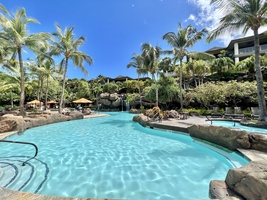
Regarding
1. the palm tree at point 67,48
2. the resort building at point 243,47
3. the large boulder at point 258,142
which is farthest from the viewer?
the resort building at point 243,47

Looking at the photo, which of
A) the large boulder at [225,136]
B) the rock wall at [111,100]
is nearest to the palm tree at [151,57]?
the large boulder at [225,136]

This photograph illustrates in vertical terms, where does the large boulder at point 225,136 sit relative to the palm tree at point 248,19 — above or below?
below

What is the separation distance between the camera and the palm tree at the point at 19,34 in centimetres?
1090

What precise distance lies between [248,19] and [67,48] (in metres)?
16.0

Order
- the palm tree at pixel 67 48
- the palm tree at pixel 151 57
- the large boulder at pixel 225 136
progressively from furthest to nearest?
1. the palm tree at pixel 151 57
2. the palm tree at pixel 67 48
3. the large boulder at pixel 225 136

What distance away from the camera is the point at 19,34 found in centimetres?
1180

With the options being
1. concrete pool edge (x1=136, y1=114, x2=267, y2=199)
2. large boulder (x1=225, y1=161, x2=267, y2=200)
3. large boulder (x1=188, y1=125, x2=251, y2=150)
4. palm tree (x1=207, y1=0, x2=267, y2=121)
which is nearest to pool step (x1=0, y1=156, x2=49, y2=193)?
concrete pool edge (x1=136, y1=114, x2=267, y2=199)

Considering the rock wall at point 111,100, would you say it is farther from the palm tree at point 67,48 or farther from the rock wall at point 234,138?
the rock wall at point 234,138

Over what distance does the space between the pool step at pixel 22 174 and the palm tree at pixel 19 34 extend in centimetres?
953

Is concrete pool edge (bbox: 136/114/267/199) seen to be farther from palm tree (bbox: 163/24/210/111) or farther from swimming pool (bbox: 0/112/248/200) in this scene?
palm tree (bbox: 163/24/210/111)

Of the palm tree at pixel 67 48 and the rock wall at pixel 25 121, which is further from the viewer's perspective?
the palm tree at pixel 67 48

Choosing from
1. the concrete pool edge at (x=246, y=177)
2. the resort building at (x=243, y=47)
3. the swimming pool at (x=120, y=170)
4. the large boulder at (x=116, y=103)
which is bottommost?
the swimming pool at (x=120, y=170)

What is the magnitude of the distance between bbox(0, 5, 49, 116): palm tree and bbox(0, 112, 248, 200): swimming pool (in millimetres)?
8702

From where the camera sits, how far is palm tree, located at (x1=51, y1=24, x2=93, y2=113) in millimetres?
16219
